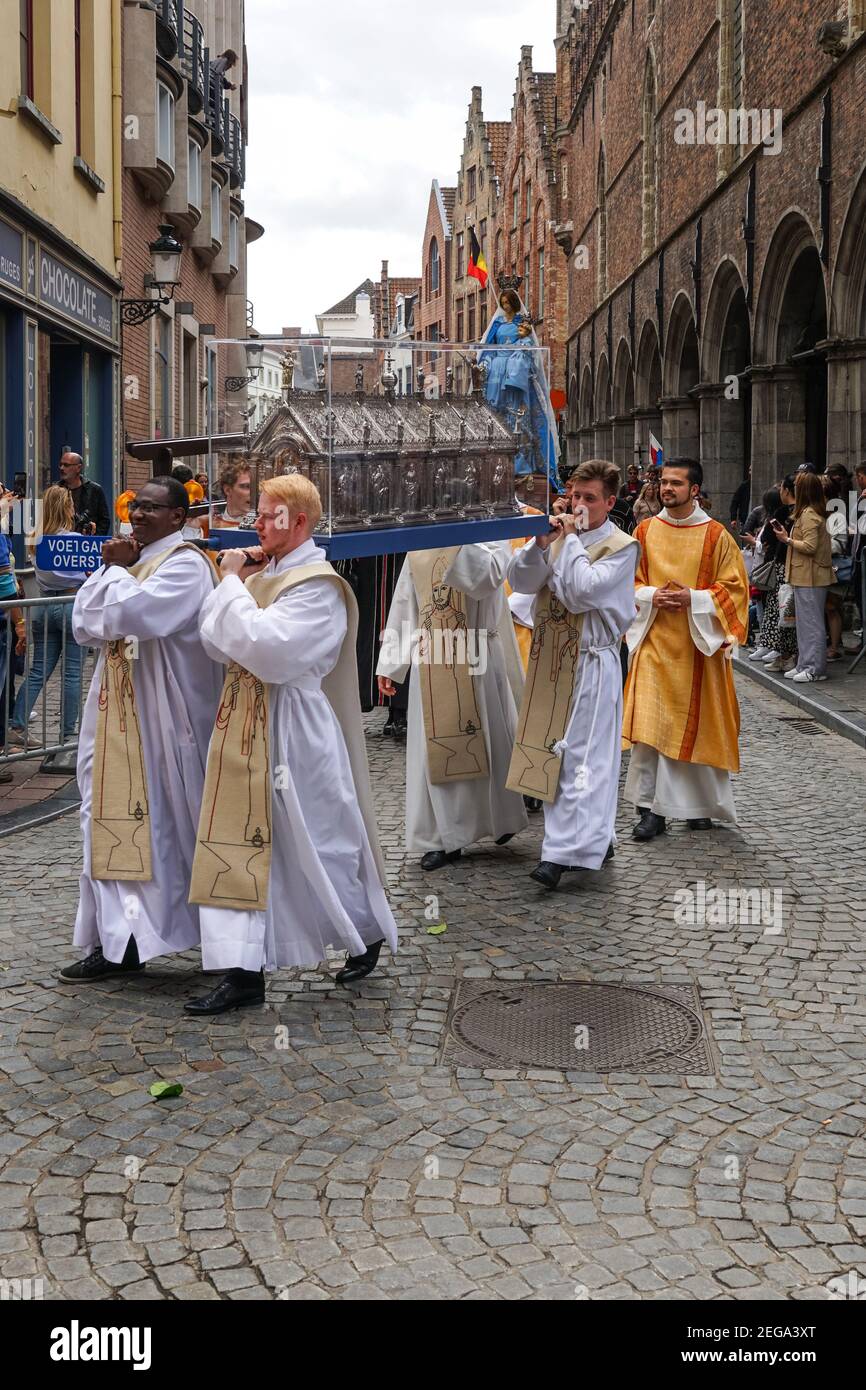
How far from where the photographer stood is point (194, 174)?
2428cm

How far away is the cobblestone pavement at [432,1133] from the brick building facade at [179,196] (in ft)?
36.3

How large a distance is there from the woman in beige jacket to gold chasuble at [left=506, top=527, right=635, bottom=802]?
7.50 m

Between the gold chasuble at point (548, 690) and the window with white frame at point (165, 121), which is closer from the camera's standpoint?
the gold chasuble at point (548, 690)

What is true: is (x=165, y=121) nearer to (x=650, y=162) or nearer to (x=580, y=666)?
(x=650, y=162)

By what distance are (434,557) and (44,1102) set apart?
4.00 meters

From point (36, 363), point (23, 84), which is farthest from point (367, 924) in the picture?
point (23, 84)

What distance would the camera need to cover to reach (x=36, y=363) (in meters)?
15.2

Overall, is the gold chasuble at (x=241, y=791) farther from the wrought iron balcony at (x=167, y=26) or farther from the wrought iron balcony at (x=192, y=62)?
the wrought iron balcony at (x=192, y=62)

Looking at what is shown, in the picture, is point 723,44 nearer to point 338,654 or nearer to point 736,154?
point 736,154

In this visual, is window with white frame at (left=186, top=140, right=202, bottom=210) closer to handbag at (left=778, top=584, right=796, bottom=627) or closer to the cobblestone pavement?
handbag at (left=778, top=584, right=796, bottom=627)

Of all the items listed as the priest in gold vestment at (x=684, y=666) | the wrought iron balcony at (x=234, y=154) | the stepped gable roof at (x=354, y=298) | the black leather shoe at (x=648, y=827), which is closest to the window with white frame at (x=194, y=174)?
the wrought iron balcony at (x=234, y=154)

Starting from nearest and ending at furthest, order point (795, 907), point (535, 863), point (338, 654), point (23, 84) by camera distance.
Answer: point (338, 654), point (795, 907), point (535, 863), point (23, 84)

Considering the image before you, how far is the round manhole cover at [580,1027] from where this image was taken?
4.72m

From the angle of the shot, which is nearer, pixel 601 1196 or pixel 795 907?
pixel 601 1196
